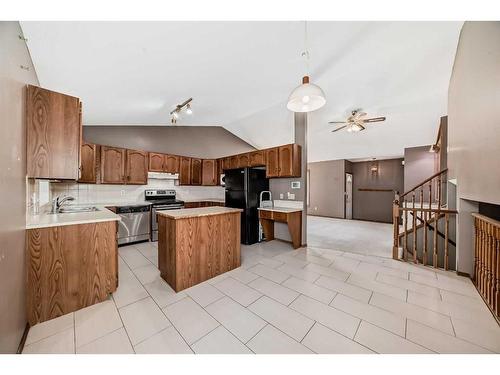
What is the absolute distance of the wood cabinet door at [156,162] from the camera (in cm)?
452

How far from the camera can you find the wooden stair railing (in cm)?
176

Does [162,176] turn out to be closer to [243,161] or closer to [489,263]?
[243,161]

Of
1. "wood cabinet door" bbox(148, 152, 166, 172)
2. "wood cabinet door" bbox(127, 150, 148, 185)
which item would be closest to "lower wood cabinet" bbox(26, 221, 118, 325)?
"wood cabinet door" bbox(127, 150, 148, 185)

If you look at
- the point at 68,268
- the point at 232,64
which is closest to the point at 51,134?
the point at 68,268

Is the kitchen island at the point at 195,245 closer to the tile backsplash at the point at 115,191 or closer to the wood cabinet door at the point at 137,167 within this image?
the wood cabinet door at the point at 137,167

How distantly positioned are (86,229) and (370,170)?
870 cm

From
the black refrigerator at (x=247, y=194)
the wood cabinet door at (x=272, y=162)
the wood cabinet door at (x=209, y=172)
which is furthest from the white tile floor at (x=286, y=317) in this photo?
the wood cabinet door at (x=209, y=172)

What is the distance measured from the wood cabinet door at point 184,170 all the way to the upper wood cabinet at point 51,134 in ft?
10.2

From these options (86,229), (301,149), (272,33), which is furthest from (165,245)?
(301,149)

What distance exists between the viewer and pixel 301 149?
3.77 m

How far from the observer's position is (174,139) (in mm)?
5266

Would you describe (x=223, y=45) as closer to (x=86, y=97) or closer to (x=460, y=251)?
(x=86, y=97)

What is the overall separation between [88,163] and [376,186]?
354 inches

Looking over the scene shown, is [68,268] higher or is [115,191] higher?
[115,191]
